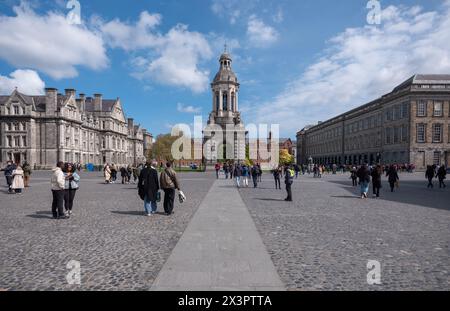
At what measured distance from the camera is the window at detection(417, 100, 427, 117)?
5075 cm

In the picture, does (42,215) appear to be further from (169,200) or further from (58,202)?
(169,200)

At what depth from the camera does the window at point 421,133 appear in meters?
50.8

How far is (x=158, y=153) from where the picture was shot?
8162cm

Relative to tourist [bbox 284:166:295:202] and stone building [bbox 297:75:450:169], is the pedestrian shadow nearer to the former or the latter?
tourist [bbox 284:166:295:202]

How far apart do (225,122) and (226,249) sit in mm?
59087

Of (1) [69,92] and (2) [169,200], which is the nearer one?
(2) [169,200]

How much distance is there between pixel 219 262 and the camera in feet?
16.4

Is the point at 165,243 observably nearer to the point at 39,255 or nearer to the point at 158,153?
the point at 39,255

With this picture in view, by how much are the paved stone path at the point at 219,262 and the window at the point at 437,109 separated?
5788cm

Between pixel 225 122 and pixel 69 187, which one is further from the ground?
pixel 225 122

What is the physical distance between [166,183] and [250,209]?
3.47 metres

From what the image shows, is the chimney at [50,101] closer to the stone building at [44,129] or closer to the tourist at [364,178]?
the stone building at [44,129]

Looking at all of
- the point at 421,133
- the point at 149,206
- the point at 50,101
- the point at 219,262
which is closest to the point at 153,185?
the point at 149,206
